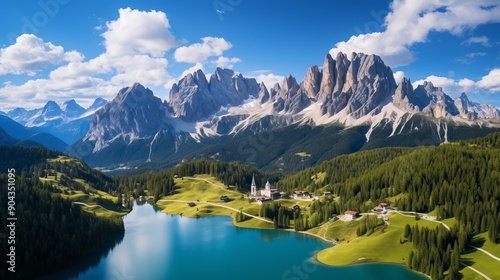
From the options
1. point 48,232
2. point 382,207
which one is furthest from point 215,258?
point 382,207

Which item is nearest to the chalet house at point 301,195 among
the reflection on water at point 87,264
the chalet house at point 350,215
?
the chalet house at point 350,215

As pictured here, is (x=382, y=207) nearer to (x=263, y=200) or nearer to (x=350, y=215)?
(x=350, y=215)

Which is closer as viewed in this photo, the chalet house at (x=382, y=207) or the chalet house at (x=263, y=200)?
the chalet house at (x=382, y=207)

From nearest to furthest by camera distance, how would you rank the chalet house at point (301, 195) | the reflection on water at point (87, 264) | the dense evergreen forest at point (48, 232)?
the reflection on water at point (87, 264), the dense evergreen forest at point (48, 232), the chalet house at point (301, 195)

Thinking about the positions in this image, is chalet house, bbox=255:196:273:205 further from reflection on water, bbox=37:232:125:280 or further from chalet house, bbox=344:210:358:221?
reflection on water, bbox=37:232:125:280

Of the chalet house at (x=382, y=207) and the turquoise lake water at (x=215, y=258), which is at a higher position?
the chalet house at (x=382, y=207)

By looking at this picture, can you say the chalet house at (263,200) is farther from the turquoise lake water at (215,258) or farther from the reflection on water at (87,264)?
the reflection on water at (87,264)

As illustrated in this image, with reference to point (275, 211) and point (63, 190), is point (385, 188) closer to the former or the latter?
point (275, 211)

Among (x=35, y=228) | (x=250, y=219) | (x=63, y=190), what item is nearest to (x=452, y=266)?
(x=250, y=219)
